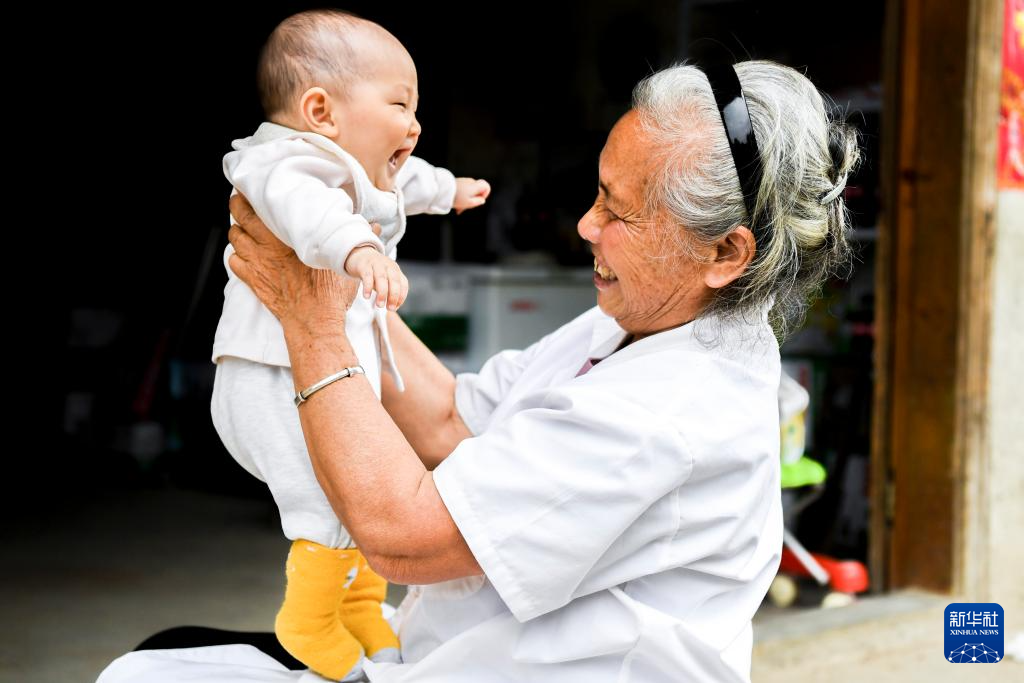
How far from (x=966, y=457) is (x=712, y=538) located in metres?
2.86

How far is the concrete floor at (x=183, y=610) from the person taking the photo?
3697mm

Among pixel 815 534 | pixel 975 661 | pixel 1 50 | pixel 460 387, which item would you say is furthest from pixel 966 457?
pixel 1 50

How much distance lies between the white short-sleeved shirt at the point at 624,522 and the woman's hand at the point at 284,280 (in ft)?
0.82

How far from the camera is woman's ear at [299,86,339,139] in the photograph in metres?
1.51

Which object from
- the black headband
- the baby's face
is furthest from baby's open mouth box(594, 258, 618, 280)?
the baby's face

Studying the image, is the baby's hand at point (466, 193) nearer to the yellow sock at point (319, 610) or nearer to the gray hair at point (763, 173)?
the gray hair at point (763, 173)

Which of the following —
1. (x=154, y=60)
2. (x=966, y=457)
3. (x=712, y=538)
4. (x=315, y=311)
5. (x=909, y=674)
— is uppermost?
(x=154, y=60)

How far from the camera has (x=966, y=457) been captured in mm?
4004

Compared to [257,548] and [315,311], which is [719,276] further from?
[257,548]

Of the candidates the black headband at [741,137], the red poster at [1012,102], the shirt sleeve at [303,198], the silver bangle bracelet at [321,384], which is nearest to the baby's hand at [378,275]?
the shirt sleeve at [303,198]

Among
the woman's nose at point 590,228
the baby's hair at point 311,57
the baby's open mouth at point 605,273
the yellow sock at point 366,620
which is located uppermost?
the baby's hair at point 311,57

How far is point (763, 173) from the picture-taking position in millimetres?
1493

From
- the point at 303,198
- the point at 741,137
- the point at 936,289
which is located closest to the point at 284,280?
the point at 303,198

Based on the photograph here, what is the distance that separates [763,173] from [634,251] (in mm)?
202
